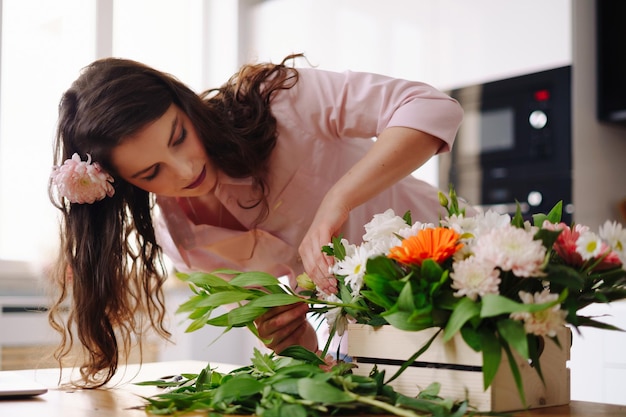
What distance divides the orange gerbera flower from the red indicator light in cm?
205

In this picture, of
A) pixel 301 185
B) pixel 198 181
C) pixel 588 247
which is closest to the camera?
pixel 588 247

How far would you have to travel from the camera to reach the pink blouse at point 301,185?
58.6 inches

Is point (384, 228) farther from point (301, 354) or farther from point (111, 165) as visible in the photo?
point (111, 165)

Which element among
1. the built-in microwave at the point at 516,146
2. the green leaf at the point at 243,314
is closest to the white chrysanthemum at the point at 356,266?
the green leaf at the point at 243,314

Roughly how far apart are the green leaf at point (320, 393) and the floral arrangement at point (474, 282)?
85 mm

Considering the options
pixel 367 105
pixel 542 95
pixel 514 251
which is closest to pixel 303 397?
pixel 514 251

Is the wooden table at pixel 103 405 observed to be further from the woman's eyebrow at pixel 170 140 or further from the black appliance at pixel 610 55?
the black appliance at pixel 610 55

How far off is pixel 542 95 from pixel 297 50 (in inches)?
47.6

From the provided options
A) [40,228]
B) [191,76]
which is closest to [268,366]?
[40,228]

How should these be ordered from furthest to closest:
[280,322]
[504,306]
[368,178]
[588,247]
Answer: [368,178] < [280,322] < [588,247] < [504,306]

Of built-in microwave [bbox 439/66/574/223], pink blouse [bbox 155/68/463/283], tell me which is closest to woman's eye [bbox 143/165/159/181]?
pink blouse [bbox 155/68/463/283]

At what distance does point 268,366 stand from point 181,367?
696mm

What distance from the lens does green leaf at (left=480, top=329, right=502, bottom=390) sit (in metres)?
0.72

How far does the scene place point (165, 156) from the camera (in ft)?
4.35
